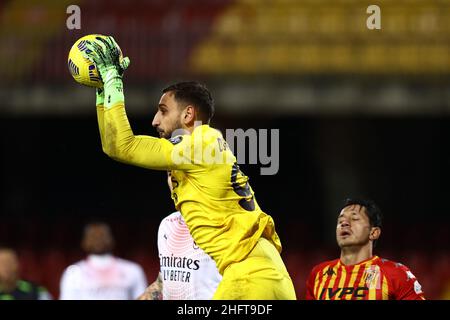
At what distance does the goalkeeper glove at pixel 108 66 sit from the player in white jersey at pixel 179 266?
1195 mm

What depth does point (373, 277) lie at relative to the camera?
5742 millimetres

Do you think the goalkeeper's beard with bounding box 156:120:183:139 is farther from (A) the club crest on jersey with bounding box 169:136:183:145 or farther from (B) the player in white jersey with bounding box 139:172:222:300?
(B) the player in white jersey with bounding box 139:172:222:300

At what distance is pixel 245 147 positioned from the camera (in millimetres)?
7461

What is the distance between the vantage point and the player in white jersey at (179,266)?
581cm

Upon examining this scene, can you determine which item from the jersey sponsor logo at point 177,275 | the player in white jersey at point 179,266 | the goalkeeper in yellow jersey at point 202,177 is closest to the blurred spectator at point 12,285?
the player in white jersey at point 179,266

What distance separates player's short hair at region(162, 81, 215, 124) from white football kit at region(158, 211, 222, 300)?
967mm

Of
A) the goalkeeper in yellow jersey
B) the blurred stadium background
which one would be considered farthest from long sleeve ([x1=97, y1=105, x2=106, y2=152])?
the blurred stadium background

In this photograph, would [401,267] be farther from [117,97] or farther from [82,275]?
[82,275]

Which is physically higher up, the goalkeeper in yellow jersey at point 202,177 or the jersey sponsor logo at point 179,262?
the goalkeeper in yellow jersey at point 202,177

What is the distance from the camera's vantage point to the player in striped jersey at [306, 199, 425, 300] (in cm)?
566

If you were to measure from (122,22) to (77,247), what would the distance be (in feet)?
10.4

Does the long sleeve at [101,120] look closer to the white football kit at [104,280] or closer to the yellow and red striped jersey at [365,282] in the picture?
the yellow and red striped jersey at [365,282]

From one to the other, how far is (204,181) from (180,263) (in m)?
0.97
